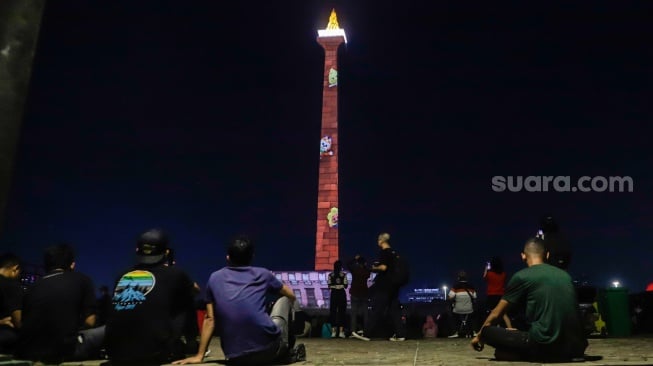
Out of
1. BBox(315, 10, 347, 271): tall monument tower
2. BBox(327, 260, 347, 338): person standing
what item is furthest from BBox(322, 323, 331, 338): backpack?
BBox(315, 10, 347, 271): tall monument tower

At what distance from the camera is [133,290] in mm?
4711

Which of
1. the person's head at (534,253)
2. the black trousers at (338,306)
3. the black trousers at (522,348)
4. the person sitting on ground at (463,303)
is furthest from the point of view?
the black trousers at (338,306)

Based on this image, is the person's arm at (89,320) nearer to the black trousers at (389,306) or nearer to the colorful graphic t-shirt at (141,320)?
the colorful graphic t-shirt at (141,320)

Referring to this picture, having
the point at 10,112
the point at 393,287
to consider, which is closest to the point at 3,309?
the point at 10,112

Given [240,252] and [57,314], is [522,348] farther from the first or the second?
[57,314]

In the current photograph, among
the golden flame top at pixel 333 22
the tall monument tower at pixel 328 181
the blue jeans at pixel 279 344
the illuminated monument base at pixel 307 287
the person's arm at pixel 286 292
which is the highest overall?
the golden flame top at pixel 333 22

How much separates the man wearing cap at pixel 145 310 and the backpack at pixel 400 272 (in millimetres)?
6018

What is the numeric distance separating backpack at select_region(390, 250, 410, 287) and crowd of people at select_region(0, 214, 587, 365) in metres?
4.87

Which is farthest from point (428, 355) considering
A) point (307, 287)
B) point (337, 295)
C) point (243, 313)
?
point (307, 287)

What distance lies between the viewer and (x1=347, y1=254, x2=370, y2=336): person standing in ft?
40.2

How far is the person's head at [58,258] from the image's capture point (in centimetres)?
554

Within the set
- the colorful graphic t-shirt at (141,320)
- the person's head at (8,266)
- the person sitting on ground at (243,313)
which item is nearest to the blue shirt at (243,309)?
the person sitting on ground at (243,313)

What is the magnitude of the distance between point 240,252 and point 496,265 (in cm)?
693

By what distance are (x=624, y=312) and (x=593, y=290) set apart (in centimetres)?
222
